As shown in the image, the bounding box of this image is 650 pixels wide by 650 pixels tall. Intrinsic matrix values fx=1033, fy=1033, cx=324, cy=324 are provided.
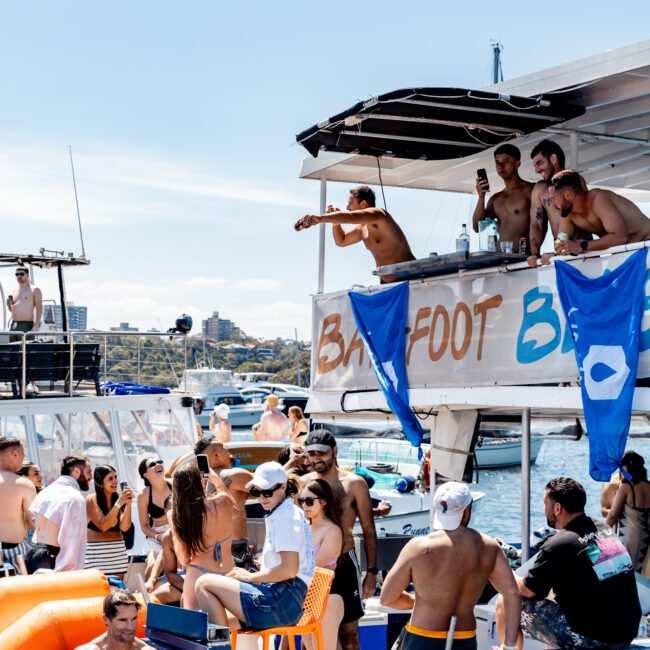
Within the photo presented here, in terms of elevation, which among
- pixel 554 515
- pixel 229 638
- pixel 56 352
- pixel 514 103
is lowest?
pixel 229 638

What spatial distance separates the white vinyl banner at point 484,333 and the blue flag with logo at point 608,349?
96mm

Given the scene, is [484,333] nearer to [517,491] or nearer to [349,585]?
[349,585]

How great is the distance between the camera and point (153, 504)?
9.31 metres

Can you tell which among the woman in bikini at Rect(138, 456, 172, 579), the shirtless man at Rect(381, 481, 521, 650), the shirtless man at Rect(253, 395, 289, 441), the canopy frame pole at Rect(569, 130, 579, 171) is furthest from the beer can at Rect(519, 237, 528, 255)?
the shirtless man at Rect(253, 395, 289, 441)

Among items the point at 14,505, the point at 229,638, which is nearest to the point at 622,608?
the point at 229,638

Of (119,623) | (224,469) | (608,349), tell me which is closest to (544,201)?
(608,349)

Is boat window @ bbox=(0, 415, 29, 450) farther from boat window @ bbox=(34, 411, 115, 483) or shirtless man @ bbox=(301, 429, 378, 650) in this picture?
shirtless man @ bbox=(301, 429, 378, 650)

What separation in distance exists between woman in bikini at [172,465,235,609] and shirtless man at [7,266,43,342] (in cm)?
976

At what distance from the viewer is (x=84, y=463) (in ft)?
28.0

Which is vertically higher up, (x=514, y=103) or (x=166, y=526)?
(x=514, y=103)

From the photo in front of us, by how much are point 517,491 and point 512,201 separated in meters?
31.4

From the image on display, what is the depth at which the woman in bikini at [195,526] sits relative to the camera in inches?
261

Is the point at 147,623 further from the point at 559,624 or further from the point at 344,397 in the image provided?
the point at 344,397

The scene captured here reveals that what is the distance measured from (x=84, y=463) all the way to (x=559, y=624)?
14.1ft
